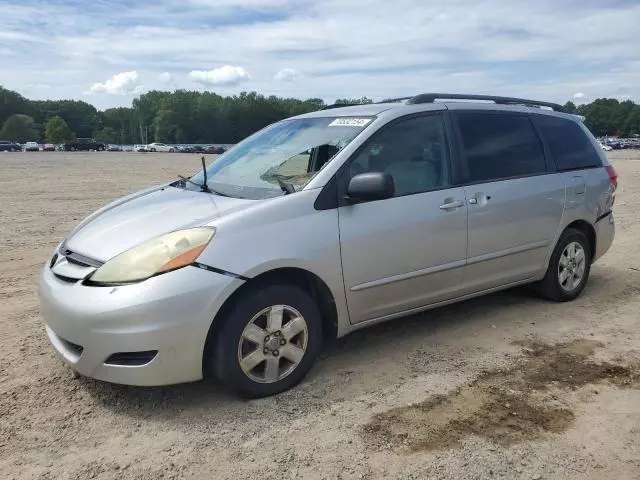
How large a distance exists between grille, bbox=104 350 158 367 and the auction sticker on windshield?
6.78ft

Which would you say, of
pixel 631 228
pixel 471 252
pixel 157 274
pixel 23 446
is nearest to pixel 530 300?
pixel 471 252

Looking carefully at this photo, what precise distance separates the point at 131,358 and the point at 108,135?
493ft

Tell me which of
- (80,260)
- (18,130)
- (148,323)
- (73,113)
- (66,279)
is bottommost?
(148,323)

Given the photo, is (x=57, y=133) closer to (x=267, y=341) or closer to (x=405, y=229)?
(x=405, y=229)

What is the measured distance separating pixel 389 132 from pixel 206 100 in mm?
147668

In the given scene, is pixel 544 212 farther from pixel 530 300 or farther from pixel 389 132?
pixel 389 132

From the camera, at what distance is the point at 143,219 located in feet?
12.3

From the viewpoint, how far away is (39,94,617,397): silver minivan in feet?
10.8

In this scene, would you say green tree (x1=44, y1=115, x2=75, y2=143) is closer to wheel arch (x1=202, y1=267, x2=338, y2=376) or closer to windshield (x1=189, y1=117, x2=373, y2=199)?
windshield (x1=189, y1=117, x2=373, y2=199)

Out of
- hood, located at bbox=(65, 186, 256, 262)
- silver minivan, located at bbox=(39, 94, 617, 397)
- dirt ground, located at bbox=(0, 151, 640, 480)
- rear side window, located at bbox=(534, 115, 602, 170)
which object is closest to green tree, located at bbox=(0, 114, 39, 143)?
hood, located at bbox=(65, 186, 256, 262)

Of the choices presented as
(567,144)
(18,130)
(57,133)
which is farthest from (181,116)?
(567,144)

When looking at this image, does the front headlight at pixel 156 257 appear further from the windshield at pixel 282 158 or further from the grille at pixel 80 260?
the windshield at pixel 282 158

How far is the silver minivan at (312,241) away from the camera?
3.28m

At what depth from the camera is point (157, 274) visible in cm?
323
